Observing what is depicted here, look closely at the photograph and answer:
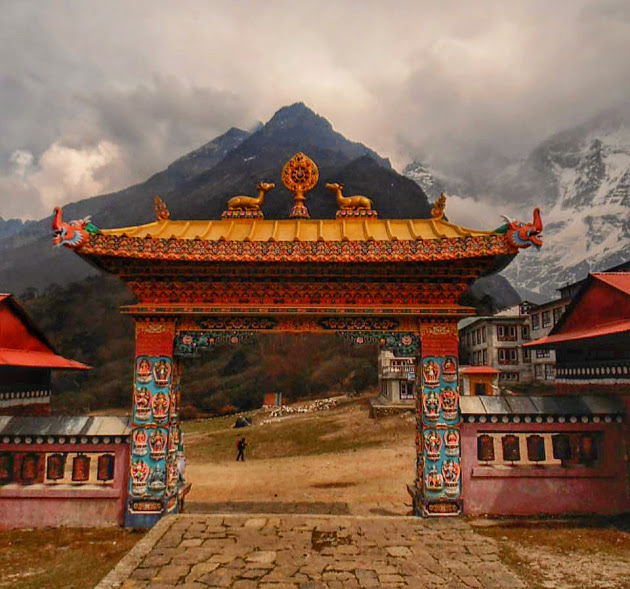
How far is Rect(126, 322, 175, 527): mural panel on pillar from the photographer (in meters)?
8.80

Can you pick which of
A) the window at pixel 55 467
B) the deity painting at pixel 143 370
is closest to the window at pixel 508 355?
the deity painting at pixel 143 370

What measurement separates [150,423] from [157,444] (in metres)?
0.41

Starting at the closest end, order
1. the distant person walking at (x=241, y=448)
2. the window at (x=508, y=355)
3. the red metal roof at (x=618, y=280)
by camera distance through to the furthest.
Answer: the red metal roof at (x=618, y=280), the distant person walking at (x=241, y=448), the window at (x=508, y=355)

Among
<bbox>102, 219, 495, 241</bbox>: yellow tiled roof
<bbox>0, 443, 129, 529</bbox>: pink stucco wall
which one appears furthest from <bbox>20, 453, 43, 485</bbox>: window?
<bbox>102, 219, 495, 241</bbox>: yellow tiled roof

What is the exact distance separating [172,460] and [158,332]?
2.51 metres

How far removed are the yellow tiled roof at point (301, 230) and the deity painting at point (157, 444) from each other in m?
3.76

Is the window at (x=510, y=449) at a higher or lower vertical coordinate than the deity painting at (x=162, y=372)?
lower

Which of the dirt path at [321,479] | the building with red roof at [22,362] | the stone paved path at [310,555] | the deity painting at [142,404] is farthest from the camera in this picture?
the dirt path at [321,479]

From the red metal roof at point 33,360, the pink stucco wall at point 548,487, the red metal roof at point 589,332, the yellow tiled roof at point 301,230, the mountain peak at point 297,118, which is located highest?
the mountain peak at point 297,118

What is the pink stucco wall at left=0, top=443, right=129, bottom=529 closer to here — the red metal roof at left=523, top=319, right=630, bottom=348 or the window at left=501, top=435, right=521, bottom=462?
the window at left=501, top=435, right=521, bottom=462

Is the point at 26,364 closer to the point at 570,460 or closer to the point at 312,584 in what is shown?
the point at 312,584

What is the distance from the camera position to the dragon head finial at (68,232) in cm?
820

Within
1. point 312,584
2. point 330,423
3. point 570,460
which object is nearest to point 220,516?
point 312,584

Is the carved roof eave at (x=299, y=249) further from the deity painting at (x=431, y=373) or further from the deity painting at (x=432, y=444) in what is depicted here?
the deity painting at (x=432, y=444)
